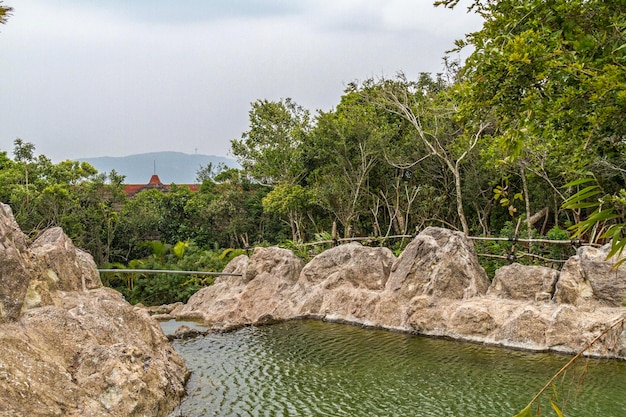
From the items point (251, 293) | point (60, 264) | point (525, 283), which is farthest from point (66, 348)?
point (525, 283)

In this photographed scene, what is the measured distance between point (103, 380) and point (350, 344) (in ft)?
15.7

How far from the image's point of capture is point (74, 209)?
1733 cm

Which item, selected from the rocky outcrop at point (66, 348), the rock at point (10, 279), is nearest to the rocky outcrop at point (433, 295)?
the rocky outcrop at point (66, 348)

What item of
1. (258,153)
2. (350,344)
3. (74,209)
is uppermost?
(258,153)

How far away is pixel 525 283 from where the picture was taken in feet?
32.6

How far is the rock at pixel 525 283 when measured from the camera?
9750 mm

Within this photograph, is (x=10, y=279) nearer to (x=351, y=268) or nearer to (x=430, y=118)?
A: (x=351, y=268)

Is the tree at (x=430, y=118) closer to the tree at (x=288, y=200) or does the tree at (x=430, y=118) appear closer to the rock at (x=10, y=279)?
the tree at (x=288, y=200)

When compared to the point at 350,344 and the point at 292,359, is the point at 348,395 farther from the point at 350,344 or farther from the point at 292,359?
the point at 350,344

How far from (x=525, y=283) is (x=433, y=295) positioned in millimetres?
1652

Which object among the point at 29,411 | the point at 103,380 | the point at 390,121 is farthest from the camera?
the point at 390,121

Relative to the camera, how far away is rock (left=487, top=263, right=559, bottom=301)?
9.75 meters

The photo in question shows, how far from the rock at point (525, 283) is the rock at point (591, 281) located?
0.89 ft

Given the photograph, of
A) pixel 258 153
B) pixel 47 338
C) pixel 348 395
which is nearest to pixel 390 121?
pixel 258 153
